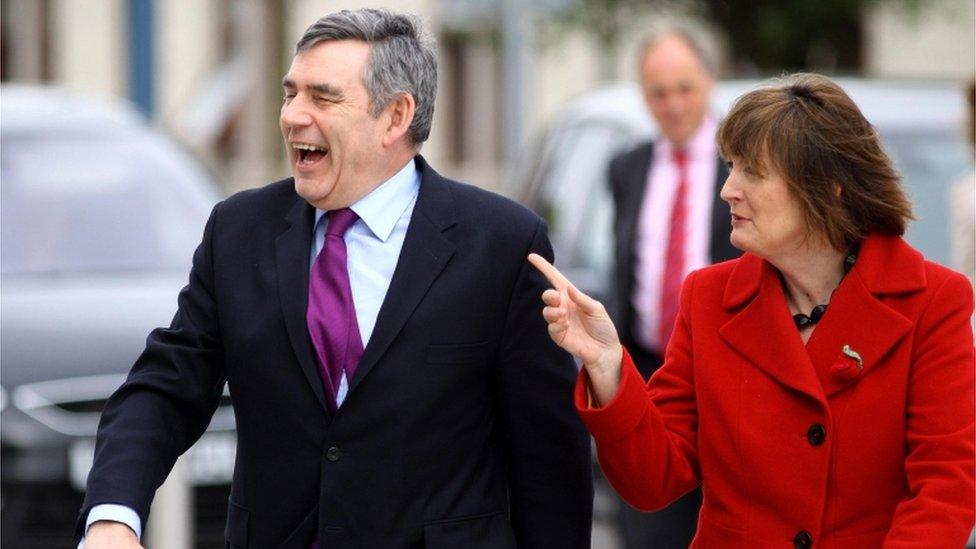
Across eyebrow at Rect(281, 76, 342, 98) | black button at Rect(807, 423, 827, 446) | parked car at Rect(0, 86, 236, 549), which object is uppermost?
eyebrow at Rect(281, 76, 342, 98)

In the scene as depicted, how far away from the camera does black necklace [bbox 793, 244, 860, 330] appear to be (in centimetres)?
366

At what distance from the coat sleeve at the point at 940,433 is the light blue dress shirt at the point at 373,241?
96 cm

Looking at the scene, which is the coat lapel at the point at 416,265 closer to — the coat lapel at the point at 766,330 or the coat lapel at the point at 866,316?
the coat lapel at the point at 766,330

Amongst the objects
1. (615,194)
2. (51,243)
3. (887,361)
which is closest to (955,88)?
(615,194)

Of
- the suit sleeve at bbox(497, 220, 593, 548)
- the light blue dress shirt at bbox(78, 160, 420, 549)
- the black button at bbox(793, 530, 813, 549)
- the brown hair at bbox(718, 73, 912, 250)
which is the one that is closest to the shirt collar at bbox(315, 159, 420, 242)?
the light blue dress shirt at bbox(78, 160, 420, 549)

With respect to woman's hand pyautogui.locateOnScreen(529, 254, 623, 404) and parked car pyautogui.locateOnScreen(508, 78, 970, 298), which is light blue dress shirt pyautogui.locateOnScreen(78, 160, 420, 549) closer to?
woman's hand pyautogui.locateOnScreen(529, 254, 623, 404)

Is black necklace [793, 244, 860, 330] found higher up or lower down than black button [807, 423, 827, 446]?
higher up

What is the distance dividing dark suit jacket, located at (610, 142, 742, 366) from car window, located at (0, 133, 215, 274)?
2100 millimetres

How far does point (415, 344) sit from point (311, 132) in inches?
16.8

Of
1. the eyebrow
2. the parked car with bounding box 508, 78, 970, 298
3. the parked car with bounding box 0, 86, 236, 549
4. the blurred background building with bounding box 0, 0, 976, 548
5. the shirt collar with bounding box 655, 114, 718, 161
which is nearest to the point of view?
the eyebrow

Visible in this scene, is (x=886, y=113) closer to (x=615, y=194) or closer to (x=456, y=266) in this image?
(x=615, y=194)

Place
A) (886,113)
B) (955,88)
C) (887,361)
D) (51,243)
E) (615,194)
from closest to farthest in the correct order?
(887,361)
(615,194)
(51,243)
(886,113)
(955,88)

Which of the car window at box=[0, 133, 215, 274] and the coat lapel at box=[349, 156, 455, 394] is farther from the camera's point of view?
the car window at box=[0, 133, 215, 274]

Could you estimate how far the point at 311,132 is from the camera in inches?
143
